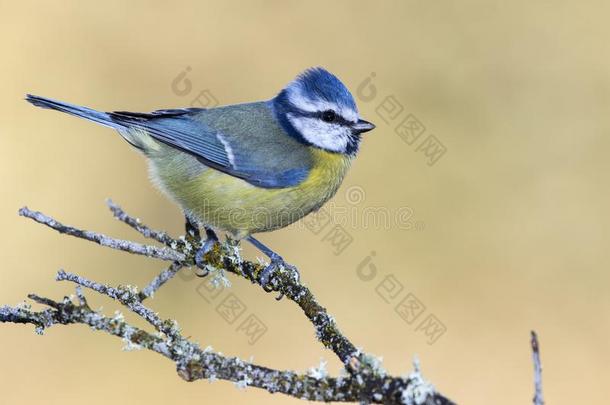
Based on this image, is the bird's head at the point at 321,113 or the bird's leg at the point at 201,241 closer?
the bird's leg at the point at 201,241

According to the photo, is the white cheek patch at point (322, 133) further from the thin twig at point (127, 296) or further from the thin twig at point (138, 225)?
the thin twig at point (127, 296)

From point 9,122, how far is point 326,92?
2.81 meters

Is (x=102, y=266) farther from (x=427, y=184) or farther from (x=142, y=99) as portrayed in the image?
(x=427, y=184)

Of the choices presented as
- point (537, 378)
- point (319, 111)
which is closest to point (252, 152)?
point (319, 111)

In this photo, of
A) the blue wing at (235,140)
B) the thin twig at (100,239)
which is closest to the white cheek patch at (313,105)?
the blue wing at (235,140)

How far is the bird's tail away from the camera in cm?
294

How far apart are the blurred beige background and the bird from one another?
1.45m

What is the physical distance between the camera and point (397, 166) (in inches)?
207

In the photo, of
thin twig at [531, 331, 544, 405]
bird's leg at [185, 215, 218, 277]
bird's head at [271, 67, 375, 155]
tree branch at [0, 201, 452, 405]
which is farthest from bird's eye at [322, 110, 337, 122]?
thin twig at [531, 331, 544, 405]

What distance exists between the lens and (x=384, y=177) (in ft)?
17.1

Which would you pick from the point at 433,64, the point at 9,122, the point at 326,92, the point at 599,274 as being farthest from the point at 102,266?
the point at 599,274

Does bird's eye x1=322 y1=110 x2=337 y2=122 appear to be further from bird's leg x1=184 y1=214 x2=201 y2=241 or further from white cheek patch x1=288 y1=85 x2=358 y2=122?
bird's leg x1=184 y1=214 x2=201 y2=241

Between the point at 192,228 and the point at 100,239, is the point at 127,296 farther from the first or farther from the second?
the point at 192,228

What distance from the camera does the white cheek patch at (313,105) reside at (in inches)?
131
